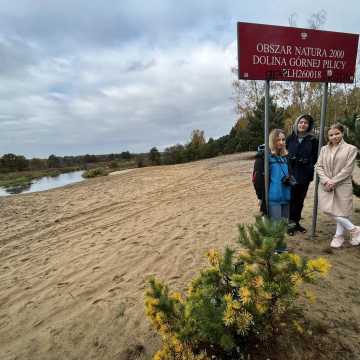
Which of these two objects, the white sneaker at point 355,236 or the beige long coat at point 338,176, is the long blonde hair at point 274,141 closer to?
the beige long coat at point 338,176

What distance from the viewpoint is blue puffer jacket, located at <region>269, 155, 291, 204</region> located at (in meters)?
3.37

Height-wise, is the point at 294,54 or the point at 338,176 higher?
the point at 294,54

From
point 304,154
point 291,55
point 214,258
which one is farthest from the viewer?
point 304,154

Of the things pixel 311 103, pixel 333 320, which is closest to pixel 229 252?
pixel 333 320

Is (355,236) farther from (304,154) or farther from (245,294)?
(245,294)

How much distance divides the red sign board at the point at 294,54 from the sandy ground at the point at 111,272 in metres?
2.60

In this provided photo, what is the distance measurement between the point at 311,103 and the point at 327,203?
22.0m

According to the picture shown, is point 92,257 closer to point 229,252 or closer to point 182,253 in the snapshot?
point 182,253

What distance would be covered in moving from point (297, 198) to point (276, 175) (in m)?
1.14

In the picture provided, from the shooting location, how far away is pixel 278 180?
3.37 meters

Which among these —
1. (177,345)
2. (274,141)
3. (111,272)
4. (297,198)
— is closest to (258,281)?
(177,345)

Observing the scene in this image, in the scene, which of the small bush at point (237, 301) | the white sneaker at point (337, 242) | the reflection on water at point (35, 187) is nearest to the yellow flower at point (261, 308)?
the small bush at point (237, 301)

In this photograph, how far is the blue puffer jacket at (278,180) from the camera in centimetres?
337

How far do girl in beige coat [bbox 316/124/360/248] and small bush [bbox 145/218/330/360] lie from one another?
2417mm
